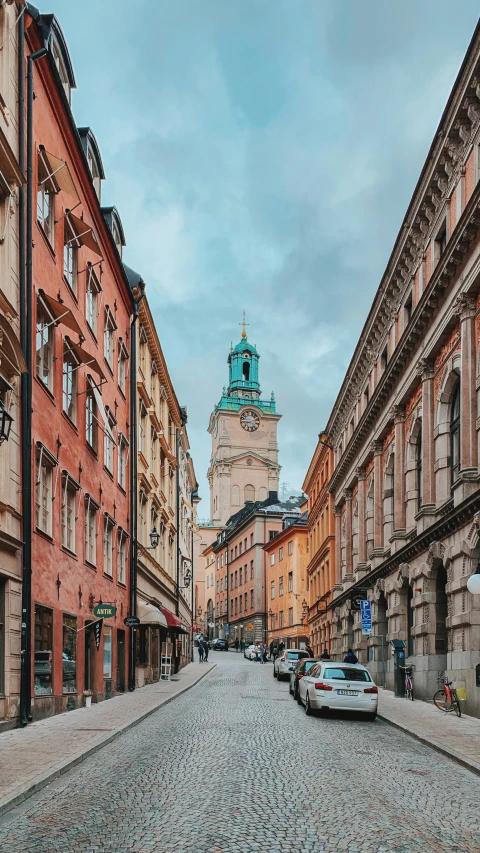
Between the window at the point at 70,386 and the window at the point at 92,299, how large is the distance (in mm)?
2659

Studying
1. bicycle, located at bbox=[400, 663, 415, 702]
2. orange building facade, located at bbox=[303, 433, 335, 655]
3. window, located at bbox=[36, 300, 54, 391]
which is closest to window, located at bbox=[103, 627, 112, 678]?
bicycle, located at bbox=[400, 663, 415, 702]

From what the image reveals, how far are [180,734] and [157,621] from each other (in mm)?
17287

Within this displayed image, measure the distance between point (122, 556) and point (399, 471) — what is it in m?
10.2

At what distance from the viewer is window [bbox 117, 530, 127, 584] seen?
32.6 m

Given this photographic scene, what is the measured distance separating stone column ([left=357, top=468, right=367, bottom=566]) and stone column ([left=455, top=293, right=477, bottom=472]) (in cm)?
1934

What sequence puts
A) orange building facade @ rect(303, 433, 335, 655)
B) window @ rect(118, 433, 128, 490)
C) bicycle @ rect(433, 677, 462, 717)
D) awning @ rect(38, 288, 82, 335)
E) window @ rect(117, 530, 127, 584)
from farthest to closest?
orange building facade @ rect(303, 433, 335, 655) → window @ rect(118, 433, 128, 490) → window @ rect(117, 530, 127, 584) → bicycle @ rect(433, 677, 462, 717) → awning @ rect(38, 288, 82, 335)

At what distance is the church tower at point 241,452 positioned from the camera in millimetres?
129875

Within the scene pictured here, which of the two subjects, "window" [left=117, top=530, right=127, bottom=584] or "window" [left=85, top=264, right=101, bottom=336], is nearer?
"window" [left=85, top=264, right=101, bottom=336]

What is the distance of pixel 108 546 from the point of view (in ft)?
98.8

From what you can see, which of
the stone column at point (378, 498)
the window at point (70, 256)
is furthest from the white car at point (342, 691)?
Result: the stone column at point (378, 498)

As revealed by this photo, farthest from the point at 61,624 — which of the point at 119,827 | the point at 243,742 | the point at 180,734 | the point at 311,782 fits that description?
the point at 119,827

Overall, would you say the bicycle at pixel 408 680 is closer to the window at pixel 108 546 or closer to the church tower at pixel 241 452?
the window at pixel 108 546

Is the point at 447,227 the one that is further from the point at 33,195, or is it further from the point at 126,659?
the point at 126,659

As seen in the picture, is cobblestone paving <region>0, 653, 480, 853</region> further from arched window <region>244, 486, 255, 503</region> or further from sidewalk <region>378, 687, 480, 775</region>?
arched window <region>244, 486, 255, 503</region>
